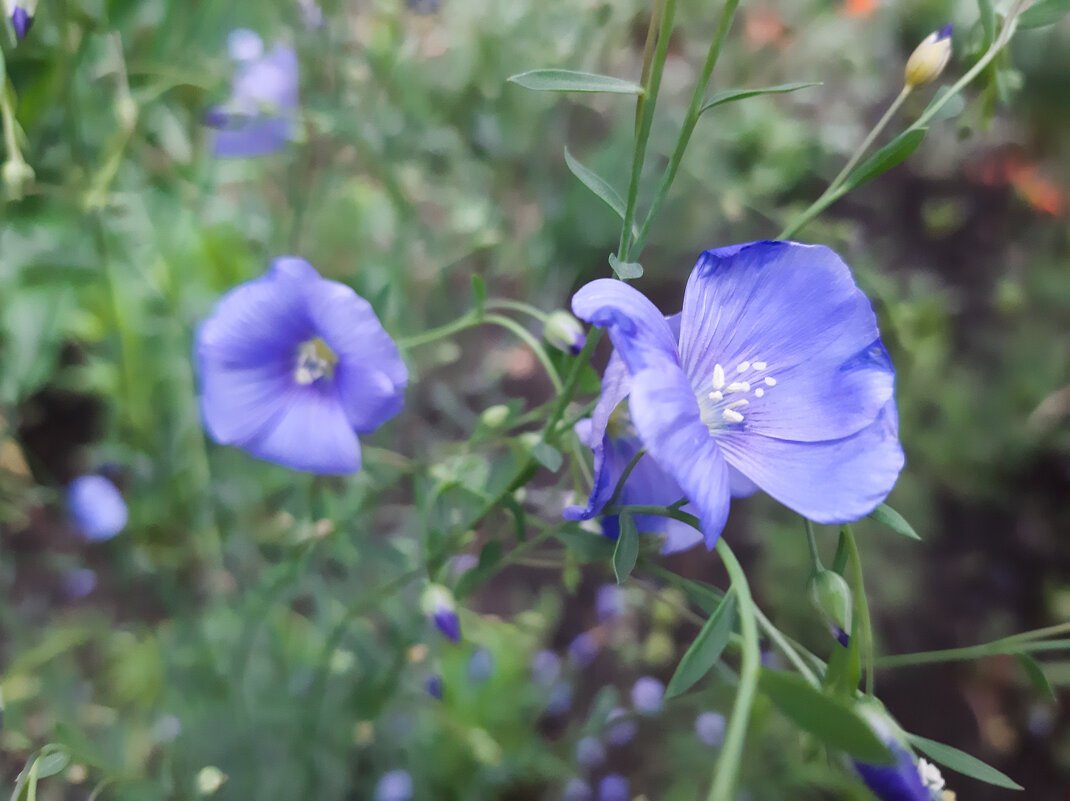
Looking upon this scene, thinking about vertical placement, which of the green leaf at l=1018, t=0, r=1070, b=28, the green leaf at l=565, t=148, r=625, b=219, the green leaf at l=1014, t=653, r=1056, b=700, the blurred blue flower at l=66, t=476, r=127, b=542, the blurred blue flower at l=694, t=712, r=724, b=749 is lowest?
the blurred blue flower at l=694, t=712, r=724, b=749

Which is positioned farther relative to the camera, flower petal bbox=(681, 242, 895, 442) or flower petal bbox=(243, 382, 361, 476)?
flower petal bbox=(243, 382, 361, 476)

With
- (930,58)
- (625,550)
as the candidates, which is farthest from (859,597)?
(930,58)

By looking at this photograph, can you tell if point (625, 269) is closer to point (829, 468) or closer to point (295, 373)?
point (829, 468)

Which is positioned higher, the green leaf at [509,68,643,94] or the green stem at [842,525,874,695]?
the green leaf at [509,68,643,94]

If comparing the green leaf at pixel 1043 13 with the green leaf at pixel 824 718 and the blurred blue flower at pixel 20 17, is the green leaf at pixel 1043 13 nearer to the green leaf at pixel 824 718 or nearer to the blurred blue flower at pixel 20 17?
the green leaf at pixel 824 718

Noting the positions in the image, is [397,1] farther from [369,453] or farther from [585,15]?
[369,453]

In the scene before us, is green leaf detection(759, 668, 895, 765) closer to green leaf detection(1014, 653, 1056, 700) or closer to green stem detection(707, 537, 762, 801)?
green stem detection(707, 537, 762, 801)


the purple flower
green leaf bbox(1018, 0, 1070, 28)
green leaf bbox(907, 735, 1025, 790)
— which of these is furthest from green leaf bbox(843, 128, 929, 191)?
the purple flower

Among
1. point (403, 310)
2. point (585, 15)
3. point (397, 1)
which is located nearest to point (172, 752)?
point (403, 310)
